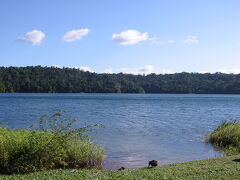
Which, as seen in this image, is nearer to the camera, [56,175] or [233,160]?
[56,175]

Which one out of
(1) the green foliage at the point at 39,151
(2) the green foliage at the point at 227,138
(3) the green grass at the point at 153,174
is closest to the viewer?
(3) the green grass at the point at 153,174

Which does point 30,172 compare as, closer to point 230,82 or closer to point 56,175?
point 56,175

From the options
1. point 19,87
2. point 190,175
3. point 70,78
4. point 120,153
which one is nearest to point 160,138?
point 120,153

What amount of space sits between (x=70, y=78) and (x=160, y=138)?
16297 cm

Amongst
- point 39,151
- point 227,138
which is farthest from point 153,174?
point 227,138

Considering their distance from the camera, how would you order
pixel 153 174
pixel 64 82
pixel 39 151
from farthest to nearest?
pixel 64 82 < pixel 39 151 < pixel 153 174

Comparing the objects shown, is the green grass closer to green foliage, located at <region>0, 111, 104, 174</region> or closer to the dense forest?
green foliage, located at <region>0, 111, 104, 174</region>

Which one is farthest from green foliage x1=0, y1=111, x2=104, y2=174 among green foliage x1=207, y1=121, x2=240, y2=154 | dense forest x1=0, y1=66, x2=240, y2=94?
dense forest x1=0, y1=66, x2=240, y2=94

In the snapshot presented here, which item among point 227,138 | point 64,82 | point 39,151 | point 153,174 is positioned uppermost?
point 64,82

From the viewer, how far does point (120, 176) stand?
12.1 meters

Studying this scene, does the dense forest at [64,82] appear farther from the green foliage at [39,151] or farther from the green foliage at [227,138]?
the green foliage at [39,151]

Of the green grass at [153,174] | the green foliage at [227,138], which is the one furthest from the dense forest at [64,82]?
the green grass at [153,174]

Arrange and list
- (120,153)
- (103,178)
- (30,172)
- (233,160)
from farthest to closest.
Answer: (120,153)
(233,160)
(30,172)
(103,178)

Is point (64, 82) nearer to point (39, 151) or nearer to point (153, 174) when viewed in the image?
point (39, 151)
